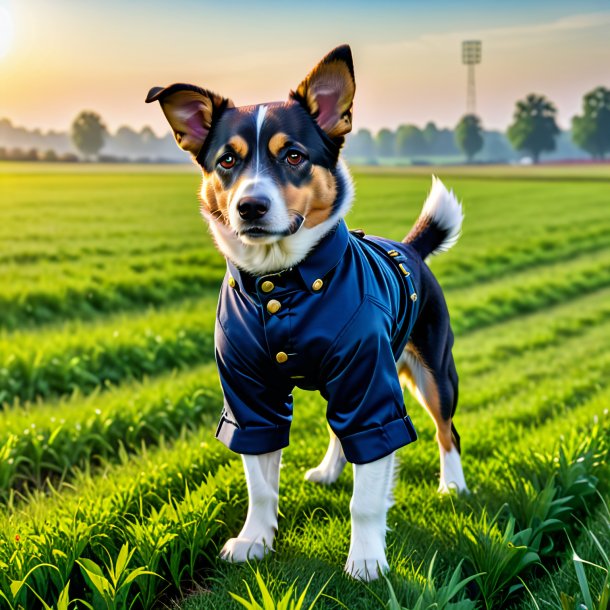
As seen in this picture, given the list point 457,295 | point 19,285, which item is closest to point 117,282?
point 19,285

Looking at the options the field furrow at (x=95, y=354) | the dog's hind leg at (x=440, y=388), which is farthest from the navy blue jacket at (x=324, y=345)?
the field furrow at (x=95, y=354)

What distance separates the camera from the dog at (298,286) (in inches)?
122

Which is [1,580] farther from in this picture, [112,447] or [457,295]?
[457,295]

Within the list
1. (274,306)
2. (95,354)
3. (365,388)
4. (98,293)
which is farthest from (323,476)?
(98,293)

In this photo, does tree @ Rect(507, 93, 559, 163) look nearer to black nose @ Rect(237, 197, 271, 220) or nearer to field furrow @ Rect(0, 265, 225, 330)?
field furrow @ Rect(0, 265, 225, 330)

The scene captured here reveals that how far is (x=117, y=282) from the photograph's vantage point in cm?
1074

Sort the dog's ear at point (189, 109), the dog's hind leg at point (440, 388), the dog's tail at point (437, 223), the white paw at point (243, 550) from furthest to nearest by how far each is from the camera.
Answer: the dog's tail at point (437, 223)
the dog's hind leg at point (440, 388)
the white paw at point (243, 550)
the dog's ear at point (189, 109)

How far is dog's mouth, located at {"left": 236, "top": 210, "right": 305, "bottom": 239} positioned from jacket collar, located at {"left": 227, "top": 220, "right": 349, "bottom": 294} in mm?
195

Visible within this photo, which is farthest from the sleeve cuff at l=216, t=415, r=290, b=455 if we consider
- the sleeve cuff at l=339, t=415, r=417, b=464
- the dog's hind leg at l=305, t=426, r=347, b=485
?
the dog's hind leg at l=305, t=426, r=347, b=485

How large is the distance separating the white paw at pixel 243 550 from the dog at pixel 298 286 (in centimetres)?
1

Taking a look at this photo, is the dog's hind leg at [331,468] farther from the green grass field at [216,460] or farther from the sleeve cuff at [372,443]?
the sleeve cuff at [372,443]

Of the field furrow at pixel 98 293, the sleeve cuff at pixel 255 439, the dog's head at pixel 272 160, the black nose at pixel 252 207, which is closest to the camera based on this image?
the black nose at pixel 252 207

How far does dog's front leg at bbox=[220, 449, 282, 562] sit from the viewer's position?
368cm

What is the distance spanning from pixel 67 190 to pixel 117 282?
922 inches
